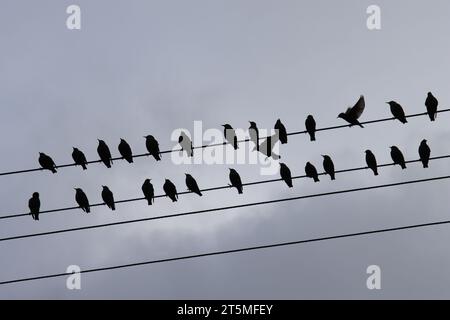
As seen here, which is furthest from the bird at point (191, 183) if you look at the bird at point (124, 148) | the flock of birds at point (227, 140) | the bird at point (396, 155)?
the bird at point (396, 155)

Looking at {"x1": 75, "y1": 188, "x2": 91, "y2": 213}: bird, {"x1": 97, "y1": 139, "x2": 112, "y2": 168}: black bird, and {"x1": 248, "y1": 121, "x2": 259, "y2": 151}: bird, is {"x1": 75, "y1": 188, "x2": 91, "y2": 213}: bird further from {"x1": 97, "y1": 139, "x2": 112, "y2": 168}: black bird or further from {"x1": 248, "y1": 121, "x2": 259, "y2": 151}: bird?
{"x1": 248, "y1": 121, "x2": 259, "y2": 151}: bird

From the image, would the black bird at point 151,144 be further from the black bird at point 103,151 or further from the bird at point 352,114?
the bird at point 352,114

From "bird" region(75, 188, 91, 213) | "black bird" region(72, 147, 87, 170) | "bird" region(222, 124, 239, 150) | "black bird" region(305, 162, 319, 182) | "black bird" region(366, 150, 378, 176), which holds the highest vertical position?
"bird" region(222, 124, 239, 150)

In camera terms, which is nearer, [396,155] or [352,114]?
[352,114]

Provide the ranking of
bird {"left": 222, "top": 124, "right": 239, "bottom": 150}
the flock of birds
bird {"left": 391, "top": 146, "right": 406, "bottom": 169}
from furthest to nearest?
bird {"left": 391, "top": 146, "right": 406, "bottom": 169} → bird {"left": 222, "top": 124, "right": 239, "bottom": 150} → the flock of birds

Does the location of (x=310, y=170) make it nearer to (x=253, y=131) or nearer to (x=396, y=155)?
(x=253, y=131)

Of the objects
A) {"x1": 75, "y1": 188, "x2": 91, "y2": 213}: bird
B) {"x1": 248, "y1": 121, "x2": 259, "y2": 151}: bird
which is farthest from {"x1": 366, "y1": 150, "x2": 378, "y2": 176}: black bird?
{"x1": 75, "y1": 188, "x2": 91, "y2": 213}: bird

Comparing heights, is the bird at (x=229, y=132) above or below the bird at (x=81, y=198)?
above

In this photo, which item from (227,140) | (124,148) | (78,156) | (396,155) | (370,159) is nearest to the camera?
(227,140)

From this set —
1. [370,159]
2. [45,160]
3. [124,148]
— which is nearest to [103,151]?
[124,148]
